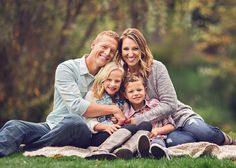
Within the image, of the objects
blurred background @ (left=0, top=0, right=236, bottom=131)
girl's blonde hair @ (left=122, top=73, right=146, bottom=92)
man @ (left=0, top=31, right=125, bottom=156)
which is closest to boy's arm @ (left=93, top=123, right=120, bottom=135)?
man @ (left=0, top=31, right=125, bottom=156)

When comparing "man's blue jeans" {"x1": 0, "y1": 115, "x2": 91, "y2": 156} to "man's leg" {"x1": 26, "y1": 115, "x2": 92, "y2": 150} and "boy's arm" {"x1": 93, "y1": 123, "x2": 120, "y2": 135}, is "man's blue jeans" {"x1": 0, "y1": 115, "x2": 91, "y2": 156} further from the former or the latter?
"boy's arm" {"x1": 93, "y1": 123, "x2": 120, "y2": 135}

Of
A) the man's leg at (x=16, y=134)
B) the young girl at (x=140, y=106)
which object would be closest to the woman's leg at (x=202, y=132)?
the young girl at (x=140, y=106)

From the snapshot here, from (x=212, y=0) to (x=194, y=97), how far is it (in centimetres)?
334

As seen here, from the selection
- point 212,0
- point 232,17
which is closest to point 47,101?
point 212,0

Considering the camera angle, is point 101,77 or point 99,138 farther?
point 101,77

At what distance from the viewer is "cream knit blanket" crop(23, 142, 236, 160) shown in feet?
18.8

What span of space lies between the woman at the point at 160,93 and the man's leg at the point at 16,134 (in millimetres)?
925

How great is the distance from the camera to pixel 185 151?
230 inches

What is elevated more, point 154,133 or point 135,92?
point 135,92

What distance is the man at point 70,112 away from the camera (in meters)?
5.92

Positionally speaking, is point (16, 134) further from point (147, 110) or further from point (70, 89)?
point (147, 110)

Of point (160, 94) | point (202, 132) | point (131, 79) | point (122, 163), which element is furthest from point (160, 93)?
point (122, 163)

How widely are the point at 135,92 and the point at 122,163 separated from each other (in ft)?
3.37

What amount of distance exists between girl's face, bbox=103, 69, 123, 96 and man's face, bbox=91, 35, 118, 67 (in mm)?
183
